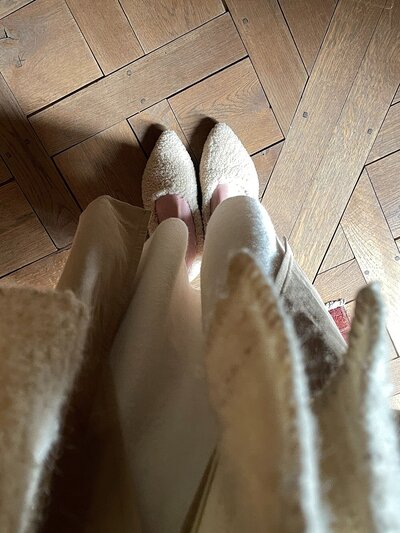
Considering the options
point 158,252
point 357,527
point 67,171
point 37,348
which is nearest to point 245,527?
point 357,527

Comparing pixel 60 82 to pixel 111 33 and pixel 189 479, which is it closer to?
pixel 111 33

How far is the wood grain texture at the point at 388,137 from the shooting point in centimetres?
91

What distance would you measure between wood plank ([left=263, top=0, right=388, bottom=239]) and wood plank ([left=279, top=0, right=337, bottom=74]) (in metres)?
0.01

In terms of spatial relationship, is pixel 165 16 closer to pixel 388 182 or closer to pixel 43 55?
pixel 43 55

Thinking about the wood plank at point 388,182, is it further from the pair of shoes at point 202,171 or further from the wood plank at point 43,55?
the wood plank at point 43,55

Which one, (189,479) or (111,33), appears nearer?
(189,479)

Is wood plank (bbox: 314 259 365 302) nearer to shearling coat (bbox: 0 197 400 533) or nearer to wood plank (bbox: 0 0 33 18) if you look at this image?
shearling coat (bbox: 0 197 400 533)

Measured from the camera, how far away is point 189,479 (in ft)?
1.33

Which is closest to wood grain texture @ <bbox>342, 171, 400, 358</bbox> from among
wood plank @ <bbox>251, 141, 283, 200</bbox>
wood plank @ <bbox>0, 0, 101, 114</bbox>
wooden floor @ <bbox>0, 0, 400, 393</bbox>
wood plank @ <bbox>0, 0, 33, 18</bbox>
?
wooden floor @ <bbox>0, 0, 400, 393</bbox>

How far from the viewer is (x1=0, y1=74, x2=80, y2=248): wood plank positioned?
0.87 m

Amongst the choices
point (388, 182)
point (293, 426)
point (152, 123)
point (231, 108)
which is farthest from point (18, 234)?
point (293, 426)

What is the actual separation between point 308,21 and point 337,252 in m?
0.39

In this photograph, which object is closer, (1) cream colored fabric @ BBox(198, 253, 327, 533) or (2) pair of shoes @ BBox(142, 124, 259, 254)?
(1) cream colored fabric @ BBox(198, 253, 327, 533)

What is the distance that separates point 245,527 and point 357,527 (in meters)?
0.06
